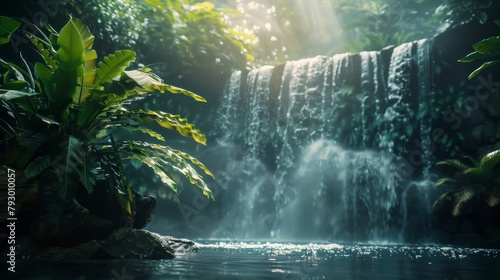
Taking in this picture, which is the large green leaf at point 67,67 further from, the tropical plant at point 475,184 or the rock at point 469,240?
the rock at point 469,240

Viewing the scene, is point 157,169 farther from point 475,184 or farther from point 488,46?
point 475,184

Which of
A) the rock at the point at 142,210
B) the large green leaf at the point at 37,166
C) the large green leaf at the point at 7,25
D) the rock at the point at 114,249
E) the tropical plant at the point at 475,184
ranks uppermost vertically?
the large green leaf at the point at 7,25

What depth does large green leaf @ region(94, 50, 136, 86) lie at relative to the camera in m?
5.21

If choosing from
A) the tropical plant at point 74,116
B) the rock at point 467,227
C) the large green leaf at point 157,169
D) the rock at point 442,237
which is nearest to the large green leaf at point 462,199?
the rock at point 467,227

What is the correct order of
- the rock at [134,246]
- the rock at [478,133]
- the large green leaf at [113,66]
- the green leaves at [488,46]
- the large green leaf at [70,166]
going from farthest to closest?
the rock at [478,133] < the green leaves at [488,46] < the large green leaf at [113,66] < the rock at [134,246] < the large green leaf at [70,166]

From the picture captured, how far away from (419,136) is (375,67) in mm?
2464

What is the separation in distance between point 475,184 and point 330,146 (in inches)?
179

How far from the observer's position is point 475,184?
8859 mm

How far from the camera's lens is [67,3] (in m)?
9.98

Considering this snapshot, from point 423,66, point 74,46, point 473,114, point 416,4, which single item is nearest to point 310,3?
point 416,4

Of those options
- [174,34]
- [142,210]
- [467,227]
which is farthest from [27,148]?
[174,34]

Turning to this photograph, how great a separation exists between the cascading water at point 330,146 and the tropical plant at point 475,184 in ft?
4.15

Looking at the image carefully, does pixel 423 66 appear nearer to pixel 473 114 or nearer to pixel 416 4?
pixel 473 114

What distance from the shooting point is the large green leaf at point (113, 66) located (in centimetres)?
521
